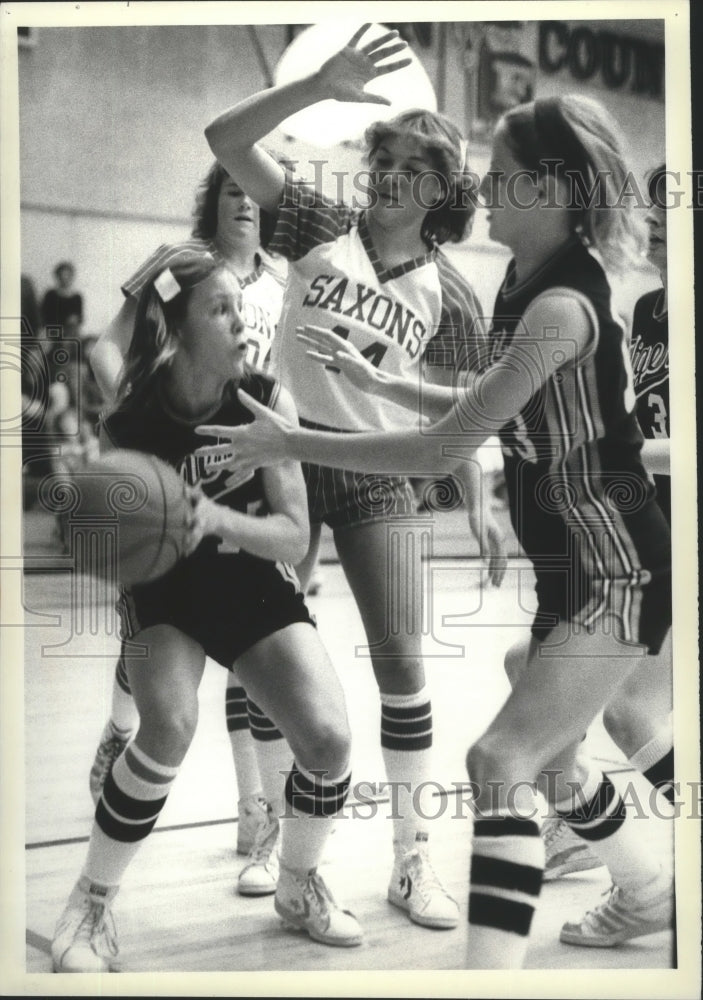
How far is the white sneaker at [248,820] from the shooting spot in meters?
2.30

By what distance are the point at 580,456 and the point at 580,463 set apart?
0.05 ft

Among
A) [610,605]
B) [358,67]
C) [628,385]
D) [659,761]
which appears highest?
[358,67]

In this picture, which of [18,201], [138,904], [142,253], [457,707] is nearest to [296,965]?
[138,904]

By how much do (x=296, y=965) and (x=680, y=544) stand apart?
4.01ft

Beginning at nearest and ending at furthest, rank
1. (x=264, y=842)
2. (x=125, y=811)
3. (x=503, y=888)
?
(x=503, y=888) < (x=125, y=811) < (x=264, y=842)

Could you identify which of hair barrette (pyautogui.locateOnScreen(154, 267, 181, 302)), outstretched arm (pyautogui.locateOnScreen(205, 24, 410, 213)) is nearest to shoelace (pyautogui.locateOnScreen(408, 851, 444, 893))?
hair barrette (pyautogui.locateOnScreen(154, 267, 181, 302))

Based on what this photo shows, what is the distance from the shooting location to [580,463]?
2.21m

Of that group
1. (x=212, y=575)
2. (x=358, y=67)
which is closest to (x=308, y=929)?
(x=212, y=575)

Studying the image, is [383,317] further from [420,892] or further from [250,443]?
[420,892]

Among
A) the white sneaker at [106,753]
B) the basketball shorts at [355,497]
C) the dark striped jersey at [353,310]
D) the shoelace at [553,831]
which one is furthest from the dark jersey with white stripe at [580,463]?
the white sneaker at [106,753]

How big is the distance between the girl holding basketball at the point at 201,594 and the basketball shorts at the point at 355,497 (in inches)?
1.7

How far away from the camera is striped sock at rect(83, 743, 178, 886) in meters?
2.19

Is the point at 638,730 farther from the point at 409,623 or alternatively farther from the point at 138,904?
the point at 138,904

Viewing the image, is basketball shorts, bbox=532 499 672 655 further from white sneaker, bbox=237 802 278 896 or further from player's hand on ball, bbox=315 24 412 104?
player's hand on ball, bbox=315 24 412 104
